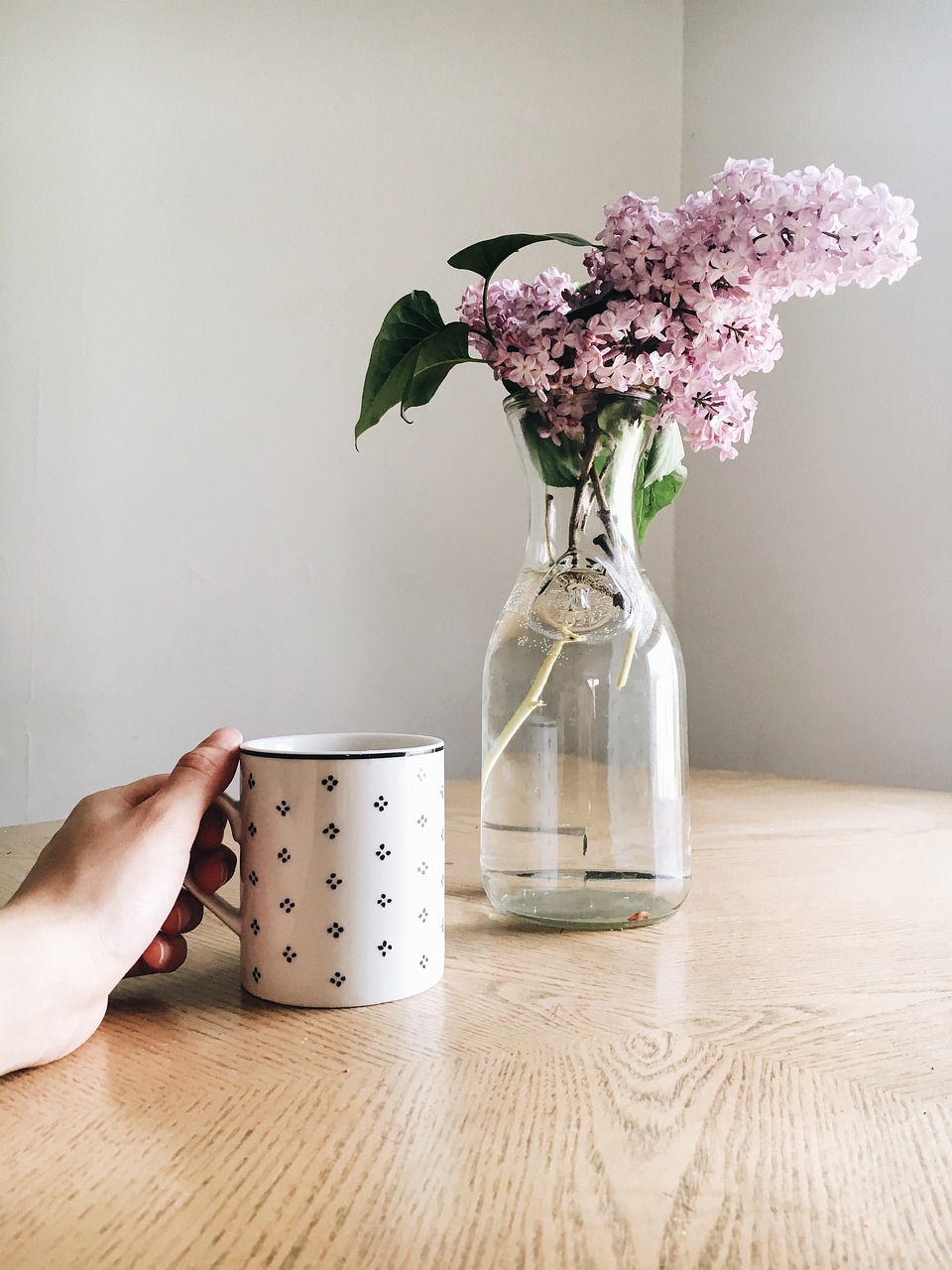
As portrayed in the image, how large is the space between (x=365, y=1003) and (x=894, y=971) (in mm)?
287

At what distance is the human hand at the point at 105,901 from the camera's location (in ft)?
1.42

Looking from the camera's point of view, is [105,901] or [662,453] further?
[662,453]

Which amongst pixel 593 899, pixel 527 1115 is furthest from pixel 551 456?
pixel 527 1115

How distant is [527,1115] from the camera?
0.38 m

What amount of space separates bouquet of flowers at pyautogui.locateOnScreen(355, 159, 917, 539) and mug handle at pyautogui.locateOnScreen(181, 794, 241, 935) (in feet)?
0.86

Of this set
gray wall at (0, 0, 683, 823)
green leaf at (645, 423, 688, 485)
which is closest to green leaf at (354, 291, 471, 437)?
green leaf at (645, 423, 688, 485)

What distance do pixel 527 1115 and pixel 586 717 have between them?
0.28 m

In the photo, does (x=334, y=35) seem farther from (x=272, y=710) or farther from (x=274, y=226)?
(x=272, y=710)

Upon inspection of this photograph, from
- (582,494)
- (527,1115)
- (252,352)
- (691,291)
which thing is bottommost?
(527,1115)

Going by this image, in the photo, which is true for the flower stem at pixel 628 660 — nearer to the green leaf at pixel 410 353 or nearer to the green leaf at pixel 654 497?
the green leaf at pixel 654 497

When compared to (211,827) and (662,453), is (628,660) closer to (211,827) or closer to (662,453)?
(662,453)

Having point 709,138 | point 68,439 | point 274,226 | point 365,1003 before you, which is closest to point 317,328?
point 274,226

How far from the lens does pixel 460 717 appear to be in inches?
71.1

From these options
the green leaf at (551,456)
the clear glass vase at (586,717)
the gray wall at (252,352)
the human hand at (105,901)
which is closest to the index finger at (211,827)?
the human hand at (105,901)
